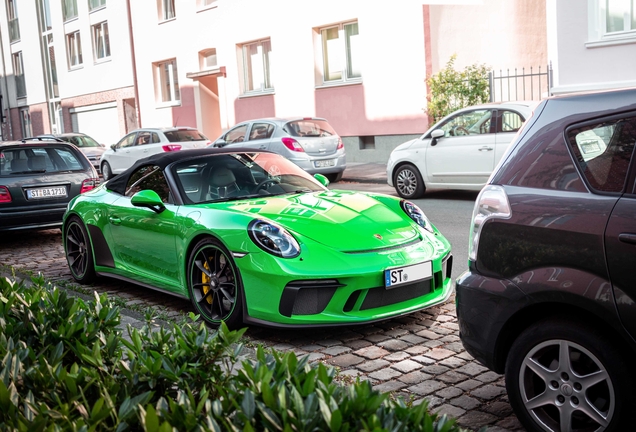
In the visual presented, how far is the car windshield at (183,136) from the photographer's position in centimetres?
2126

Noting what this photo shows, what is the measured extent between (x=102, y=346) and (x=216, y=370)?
0.56 meters

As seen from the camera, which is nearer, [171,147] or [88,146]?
[171,147]

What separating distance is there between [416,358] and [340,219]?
4.01 feet

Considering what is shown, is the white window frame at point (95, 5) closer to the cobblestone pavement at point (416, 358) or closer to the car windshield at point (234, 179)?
the car windshield at point (234, 179)

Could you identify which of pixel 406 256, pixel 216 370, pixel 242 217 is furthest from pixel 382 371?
pixel 216 370

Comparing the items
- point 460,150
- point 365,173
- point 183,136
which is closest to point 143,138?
point 183,136

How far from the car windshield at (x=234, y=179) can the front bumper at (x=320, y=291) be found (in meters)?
1.21

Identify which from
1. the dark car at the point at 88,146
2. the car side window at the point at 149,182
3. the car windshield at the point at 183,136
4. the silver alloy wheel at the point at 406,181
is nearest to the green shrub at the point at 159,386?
the car side window at the point at 149,182

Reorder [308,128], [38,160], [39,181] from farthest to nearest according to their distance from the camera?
[308,128] → [38,160] → [39,181]

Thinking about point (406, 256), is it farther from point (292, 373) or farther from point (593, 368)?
point (292, 373)

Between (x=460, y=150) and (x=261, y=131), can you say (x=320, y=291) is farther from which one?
(x=261, y=131)

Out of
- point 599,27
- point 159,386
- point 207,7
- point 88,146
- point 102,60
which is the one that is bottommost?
point 159,386

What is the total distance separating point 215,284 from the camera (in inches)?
221

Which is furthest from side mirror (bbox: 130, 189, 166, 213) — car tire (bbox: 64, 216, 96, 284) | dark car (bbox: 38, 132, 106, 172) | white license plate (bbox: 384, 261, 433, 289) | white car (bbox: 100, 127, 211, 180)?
dark car (bbox: 38, 132, 106, 172)
